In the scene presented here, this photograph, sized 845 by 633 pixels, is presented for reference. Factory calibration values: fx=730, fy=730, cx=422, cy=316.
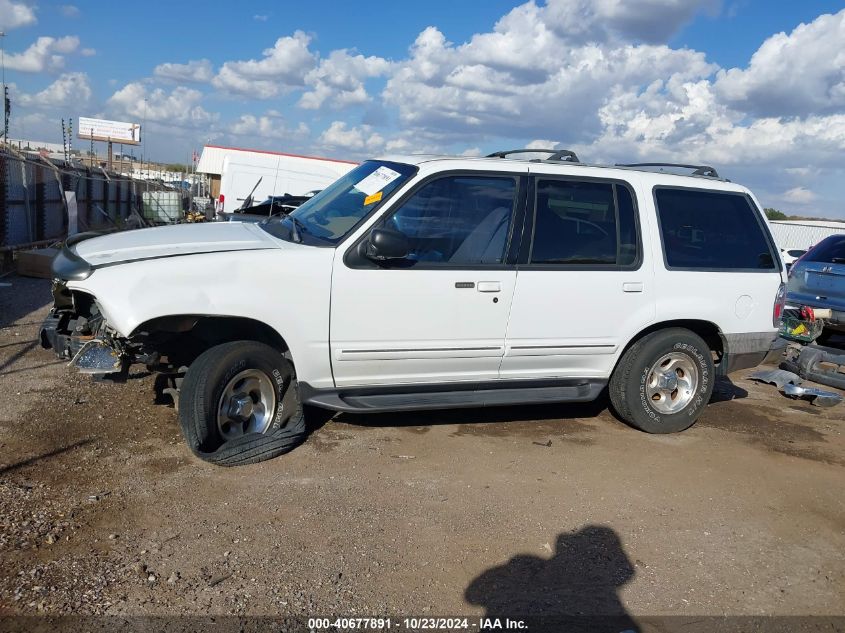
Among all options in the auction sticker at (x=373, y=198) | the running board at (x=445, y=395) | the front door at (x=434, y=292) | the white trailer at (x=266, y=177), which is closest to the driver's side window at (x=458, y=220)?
the front door at (x=434, y=292)

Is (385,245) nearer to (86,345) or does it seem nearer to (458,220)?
(458,220)

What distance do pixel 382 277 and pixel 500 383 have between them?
4.18 feet

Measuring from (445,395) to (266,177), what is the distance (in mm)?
19061

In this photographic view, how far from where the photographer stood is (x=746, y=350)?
6.09 metres

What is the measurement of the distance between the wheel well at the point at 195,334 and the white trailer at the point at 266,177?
18.2 m

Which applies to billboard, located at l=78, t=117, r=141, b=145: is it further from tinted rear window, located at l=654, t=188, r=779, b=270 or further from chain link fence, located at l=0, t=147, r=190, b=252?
tinted rear window, located at l=654, t=188, r=779, b=270

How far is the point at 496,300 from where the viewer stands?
16.7 feet

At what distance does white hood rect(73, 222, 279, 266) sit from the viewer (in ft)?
14.8

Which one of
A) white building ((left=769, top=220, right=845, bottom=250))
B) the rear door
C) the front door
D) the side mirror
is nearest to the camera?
the side mirror

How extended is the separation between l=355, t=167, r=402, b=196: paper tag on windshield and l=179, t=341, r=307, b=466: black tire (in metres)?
1.34

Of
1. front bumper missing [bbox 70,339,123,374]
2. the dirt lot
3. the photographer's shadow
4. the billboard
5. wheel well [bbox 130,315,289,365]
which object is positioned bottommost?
the photographer's shadow

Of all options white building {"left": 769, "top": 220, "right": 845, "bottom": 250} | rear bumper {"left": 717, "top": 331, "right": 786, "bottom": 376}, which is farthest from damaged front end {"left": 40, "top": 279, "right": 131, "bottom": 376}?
white building {"left": 769, "top": 220, "right": 845, "bottom": 250}

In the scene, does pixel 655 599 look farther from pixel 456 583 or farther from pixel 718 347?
pixel 718 347

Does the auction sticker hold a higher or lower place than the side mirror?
higher
